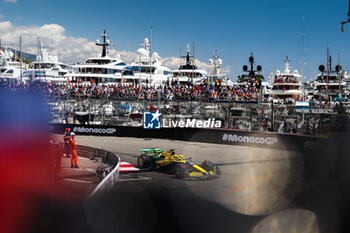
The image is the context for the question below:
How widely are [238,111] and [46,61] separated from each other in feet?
156

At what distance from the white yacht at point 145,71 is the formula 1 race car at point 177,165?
1396 inches

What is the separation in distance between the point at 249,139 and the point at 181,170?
8.79 m

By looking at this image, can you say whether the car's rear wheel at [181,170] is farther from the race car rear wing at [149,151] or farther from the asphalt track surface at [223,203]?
the race car rear wing at [149,151]

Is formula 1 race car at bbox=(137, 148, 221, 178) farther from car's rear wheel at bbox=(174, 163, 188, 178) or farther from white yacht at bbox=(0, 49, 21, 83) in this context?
white yacht at bbox=(0, 49, 21, 83)

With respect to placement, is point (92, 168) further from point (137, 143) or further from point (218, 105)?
point (218, 105)

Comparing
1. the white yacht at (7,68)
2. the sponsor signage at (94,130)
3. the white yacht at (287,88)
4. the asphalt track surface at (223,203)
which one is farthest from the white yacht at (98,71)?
the asphalt track surface at (223,203)

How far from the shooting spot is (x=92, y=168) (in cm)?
1427

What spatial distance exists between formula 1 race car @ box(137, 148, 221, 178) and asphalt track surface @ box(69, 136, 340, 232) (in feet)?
0.98

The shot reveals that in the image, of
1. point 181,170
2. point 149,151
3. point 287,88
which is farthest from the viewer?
point 287,88

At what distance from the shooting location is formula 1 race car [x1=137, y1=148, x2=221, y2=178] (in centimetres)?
1197

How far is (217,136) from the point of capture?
2120cm

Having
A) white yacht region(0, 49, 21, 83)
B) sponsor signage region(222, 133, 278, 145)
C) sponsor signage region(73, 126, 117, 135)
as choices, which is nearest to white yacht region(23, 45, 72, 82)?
white yacht region(0, 49, 21, 83)

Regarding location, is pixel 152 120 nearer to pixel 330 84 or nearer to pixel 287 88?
pixel 287 88

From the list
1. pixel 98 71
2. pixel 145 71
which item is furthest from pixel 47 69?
pixel 145 71
